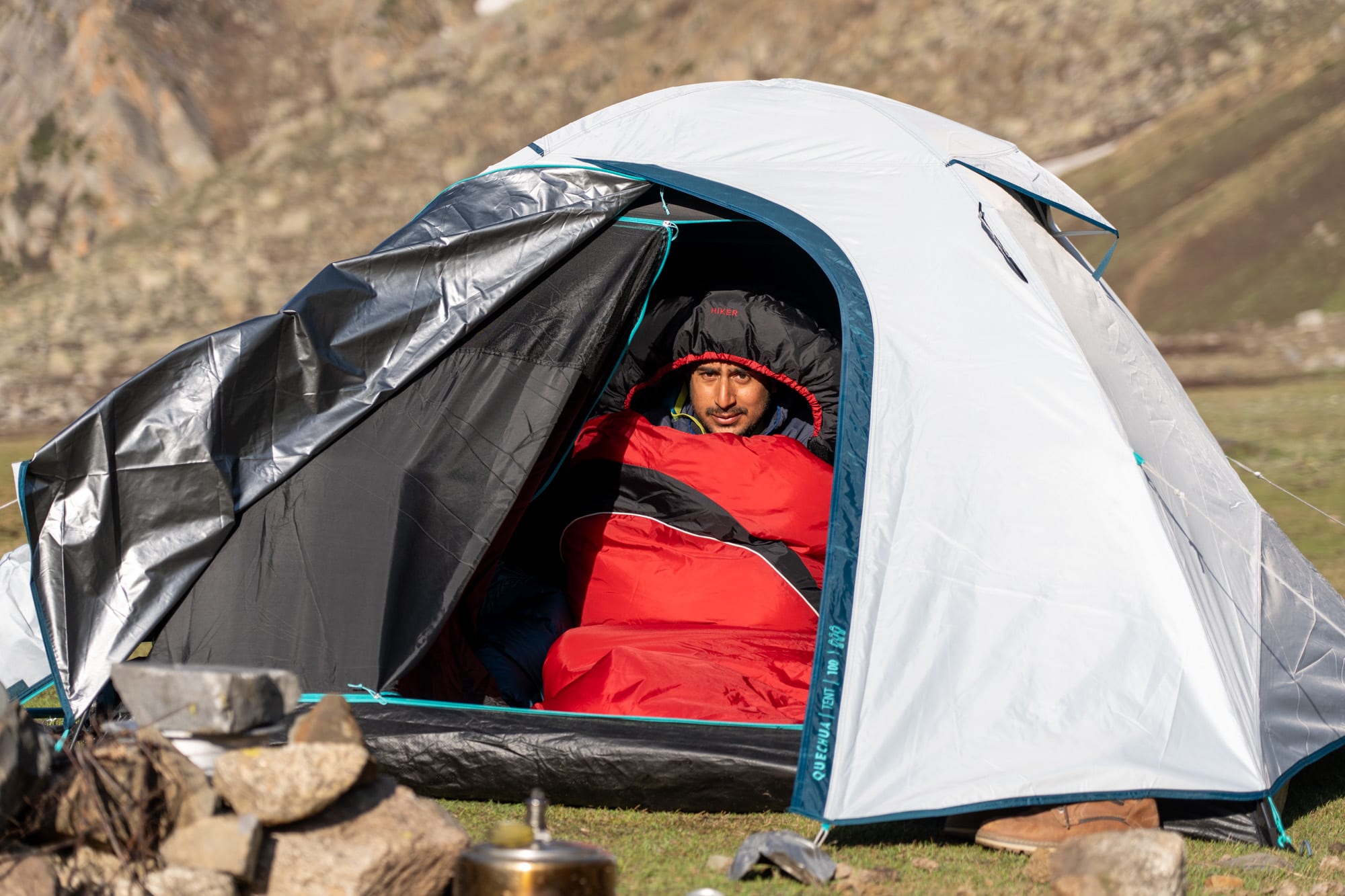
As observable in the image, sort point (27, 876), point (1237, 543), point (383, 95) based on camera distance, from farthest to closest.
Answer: point (383, 95) < point (1237, 543) < point (27, 876)

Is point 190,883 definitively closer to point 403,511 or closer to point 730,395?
point 403,511

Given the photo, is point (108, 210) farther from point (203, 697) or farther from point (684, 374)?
point (203, 697)

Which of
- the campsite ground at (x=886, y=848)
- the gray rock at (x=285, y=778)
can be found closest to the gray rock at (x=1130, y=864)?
the campsite ground at (x=886, y=848)

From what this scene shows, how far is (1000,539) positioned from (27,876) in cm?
256

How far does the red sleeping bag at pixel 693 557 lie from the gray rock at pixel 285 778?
1.60m

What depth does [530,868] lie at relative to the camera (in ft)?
8.43

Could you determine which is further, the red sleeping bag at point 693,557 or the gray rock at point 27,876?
the red sleeping bag at point 693,557

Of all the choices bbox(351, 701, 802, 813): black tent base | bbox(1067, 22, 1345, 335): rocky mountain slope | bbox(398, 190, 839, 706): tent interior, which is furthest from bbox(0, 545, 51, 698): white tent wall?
bbox(1067, 22, 1345, 335): rocky mountain slope

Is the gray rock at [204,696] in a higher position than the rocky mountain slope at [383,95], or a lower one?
lower

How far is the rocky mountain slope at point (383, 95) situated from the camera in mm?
35625

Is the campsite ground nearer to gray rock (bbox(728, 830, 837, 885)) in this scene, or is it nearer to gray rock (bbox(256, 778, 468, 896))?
gray rock (bbox(728, 830, 837, 885))

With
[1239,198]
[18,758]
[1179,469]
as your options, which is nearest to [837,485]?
[1179,469]

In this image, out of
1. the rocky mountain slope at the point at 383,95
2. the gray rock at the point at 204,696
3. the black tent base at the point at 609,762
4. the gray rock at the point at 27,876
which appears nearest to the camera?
the gray rock at the point at 27,876

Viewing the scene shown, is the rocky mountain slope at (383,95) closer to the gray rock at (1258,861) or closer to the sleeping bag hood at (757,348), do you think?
→ the sleeping bag hood at (757,348)
